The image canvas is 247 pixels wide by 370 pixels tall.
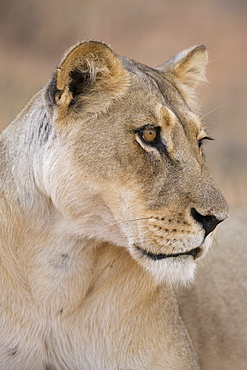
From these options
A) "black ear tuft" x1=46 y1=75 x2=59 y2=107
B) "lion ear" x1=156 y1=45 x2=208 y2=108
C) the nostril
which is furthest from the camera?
"lion ear" x1=156 y1=45 x2=208 y2=108

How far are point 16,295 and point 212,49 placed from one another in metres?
5.36

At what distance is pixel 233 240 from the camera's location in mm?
4156

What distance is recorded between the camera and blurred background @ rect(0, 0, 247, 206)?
6.97 m

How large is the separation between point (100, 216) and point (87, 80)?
538 millimetres

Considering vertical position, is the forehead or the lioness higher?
the forehead

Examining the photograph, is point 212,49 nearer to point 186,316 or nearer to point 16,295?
point 186,316

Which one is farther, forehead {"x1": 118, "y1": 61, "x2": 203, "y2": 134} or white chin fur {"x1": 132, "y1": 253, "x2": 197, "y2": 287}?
forehead {"x1": 118, "y1": 61, "x2": 203, "y2": 134}

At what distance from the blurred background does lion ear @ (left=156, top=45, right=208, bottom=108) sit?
3.44m

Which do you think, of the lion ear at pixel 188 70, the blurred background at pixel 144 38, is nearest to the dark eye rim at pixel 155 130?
the lion ear at pixel 188 70

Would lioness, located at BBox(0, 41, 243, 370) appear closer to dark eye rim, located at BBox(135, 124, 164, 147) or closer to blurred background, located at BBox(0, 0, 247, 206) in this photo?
dark eye rim, located at BBox(135, 124, 164, 147)

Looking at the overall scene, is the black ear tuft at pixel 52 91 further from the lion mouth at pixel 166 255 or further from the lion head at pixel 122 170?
the lion mouth at pixel 166 255

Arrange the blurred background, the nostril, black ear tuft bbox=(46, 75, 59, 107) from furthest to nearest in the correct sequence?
the blurred background
black ear tuft bbox=(46, 75, 59, 107)
the nostril

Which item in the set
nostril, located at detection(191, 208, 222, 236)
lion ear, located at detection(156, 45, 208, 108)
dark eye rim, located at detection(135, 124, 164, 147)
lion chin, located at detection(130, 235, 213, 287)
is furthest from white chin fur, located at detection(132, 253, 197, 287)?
lion ear, located at detection(156, 45, 208, 108)

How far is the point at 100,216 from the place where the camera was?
8.15 feet
